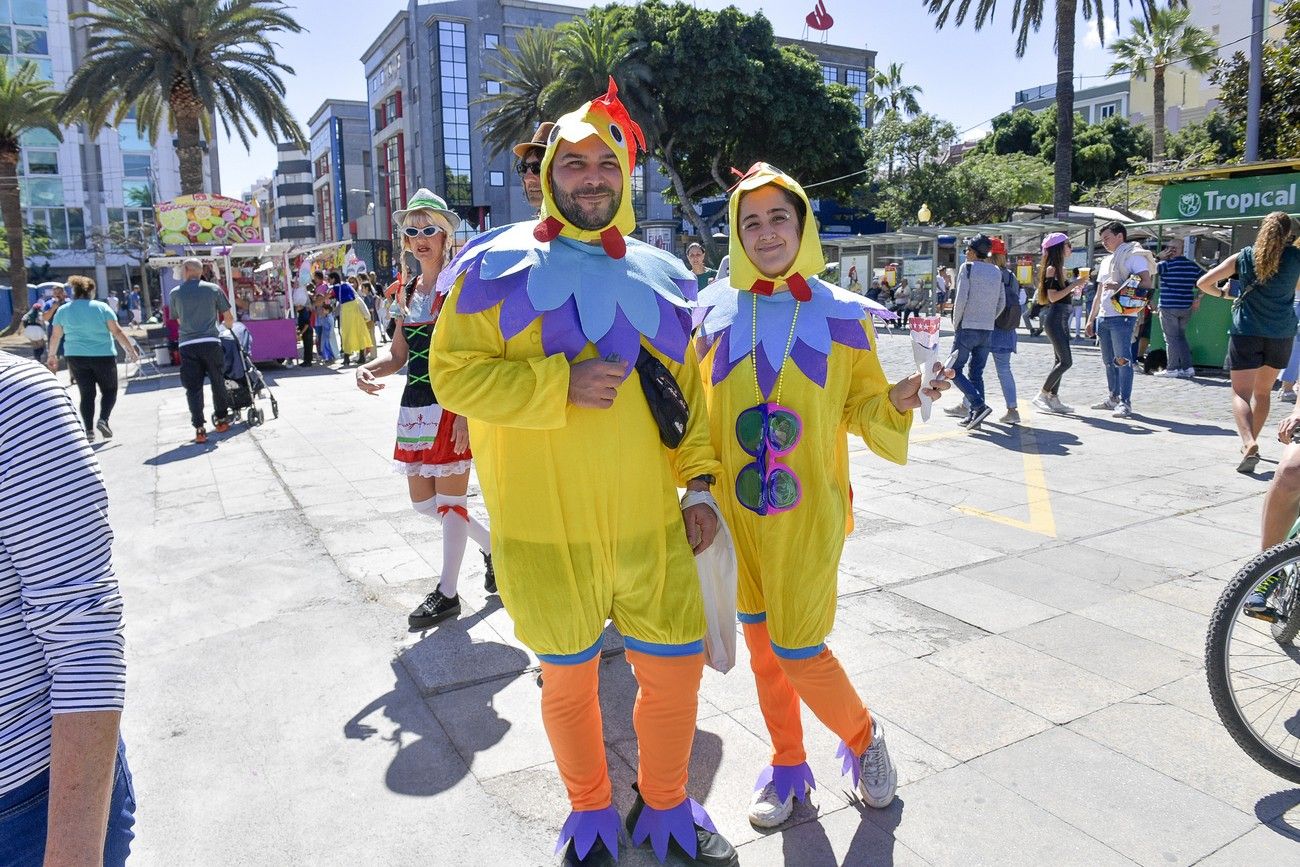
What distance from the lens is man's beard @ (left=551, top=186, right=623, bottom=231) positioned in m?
2.29

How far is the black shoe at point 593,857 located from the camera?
2336mm

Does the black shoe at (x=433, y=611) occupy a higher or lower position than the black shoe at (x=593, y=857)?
higher

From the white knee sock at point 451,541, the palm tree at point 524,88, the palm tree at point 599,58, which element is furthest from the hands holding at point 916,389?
the palm tree at point 524,88

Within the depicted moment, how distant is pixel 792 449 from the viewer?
248cm

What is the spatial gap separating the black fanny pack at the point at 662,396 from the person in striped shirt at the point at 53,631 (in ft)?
4.23

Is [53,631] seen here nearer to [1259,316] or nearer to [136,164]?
[1259,316]

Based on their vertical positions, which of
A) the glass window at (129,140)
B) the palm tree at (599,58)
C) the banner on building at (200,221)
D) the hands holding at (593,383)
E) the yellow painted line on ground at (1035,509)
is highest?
the glass window at (129,140)

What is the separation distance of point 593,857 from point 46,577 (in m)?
1.58

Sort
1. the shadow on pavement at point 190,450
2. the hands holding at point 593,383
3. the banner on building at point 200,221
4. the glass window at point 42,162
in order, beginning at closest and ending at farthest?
the hands holding at point 593,383 → the shadow on pavement at point 190,450 → the banner on building at point 200,221 → the glass window at point 42,162

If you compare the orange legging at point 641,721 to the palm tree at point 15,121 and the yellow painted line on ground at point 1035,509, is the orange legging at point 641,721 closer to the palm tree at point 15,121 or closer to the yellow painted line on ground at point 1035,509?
the yellow painted line on ground at point 1035,509

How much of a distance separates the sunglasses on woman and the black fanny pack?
27 cm

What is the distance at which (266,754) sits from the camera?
3.05 metres

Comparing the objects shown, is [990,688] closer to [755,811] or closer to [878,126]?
[755,811]

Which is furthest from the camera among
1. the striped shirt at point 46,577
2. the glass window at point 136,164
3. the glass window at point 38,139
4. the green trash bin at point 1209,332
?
the glass window at point 136,164
